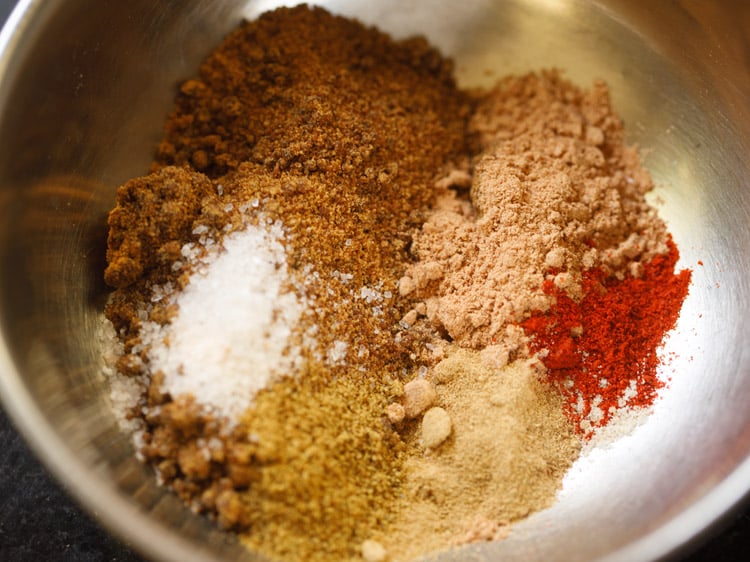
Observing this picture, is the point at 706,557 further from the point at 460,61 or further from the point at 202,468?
the point at 460,61

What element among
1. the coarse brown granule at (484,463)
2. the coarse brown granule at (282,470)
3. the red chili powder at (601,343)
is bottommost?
the coarse brown granule at (282,470)

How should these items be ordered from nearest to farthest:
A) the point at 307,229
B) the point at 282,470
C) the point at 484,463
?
the point at 282,470 < the point at 484,463 < the point at 307,229

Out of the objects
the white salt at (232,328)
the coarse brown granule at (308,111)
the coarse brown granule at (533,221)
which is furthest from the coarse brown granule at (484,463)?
the coarse brown granule at (308,111)

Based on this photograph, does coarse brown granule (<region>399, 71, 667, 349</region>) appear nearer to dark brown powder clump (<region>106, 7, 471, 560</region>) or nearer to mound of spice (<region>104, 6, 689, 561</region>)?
mound of spice (<region>104, 6, 689, 561</region>)

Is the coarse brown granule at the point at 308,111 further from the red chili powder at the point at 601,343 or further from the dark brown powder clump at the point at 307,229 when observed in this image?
the red chili powder at the point at 601,343

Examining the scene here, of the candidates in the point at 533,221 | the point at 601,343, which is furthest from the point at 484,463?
the point at 533,221

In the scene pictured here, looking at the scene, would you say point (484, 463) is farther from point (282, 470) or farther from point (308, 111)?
point (308, 111)

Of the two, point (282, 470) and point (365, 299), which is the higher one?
point (365, 299)
